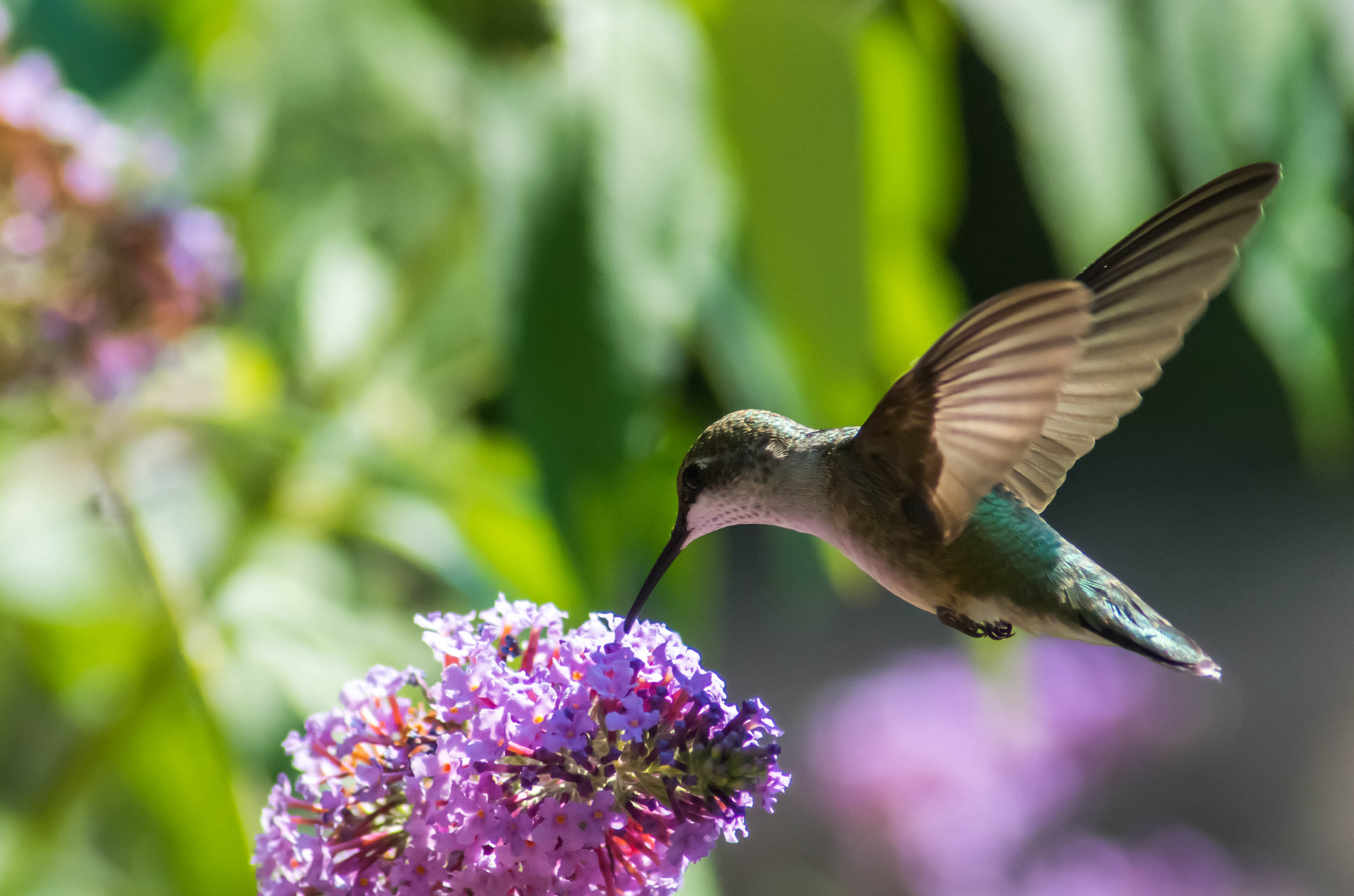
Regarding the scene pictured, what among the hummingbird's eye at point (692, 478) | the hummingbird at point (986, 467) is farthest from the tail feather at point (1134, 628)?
the hummingbird's eye at point (692, 478)

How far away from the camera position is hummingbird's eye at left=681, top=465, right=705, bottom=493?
76cm

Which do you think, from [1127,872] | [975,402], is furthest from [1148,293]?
[1127,872]

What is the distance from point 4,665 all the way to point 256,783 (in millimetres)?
516

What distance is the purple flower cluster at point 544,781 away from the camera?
589mm

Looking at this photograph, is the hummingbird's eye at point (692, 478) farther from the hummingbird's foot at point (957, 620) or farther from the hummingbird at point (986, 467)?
the hummingbird's foot at point (957, 620)

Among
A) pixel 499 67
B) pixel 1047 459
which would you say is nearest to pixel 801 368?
pixel 1047 459

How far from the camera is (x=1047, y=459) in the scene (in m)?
0.85

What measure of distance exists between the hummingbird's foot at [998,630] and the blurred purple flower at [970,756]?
0.99 m

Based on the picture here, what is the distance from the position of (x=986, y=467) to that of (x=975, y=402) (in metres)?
0.04

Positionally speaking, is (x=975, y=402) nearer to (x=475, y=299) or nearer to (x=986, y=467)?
(x=986, y=467)

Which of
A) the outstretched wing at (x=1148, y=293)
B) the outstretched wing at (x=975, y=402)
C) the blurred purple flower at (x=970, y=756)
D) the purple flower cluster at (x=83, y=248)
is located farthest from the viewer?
the blurred purple flower at (x=970, y=756)

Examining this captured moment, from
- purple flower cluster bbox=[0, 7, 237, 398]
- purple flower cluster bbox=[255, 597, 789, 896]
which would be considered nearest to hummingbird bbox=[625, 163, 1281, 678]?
purple flower cluster bbox=[255, 597, 789, 896]

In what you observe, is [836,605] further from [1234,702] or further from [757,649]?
[1234,702]

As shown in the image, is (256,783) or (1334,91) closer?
(256,783)
